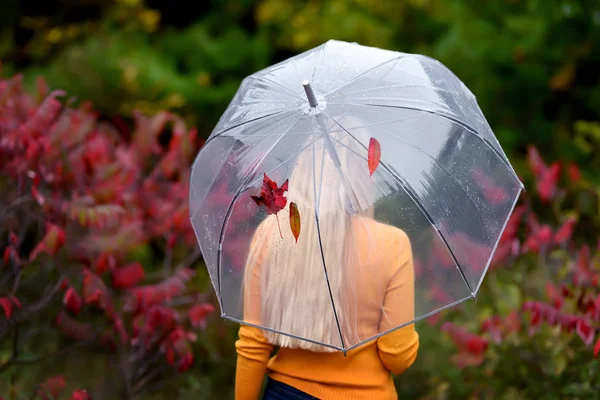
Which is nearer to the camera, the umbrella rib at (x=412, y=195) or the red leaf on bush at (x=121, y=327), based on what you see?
the umbrella rib at (x=412, y=195)

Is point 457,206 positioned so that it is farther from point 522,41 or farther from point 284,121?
point 522,41

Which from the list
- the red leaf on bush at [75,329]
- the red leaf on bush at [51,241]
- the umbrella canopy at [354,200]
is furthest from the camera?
the red leaf on bush at [75,329]

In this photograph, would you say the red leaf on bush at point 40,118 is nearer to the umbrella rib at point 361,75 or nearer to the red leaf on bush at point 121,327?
the red leaf on bush at point 121,327

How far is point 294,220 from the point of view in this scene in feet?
8.31

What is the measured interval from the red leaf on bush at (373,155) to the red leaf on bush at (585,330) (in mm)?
1847

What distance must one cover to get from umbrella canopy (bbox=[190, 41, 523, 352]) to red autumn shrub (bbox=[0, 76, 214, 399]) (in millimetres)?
1643

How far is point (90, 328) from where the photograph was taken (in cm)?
509

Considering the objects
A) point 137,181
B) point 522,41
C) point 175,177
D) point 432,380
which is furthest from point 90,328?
point 522,41

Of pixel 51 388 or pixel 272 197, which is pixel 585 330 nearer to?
pixel 272 197

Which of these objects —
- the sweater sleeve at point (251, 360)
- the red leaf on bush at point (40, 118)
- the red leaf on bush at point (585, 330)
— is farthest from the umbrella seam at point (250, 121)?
the red leaf on bush at point (585, 330)

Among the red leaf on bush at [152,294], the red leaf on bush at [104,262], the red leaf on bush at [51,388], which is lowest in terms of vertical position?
the red leaf on bush at [51,388]

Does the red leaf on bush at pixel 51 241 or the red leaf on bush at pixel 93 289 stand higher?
the red leaf on bush at pixel 51 241

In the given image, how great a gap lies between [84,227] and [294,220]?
8.86 feet

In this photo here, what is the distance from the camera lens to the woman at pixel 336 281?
2578mm
